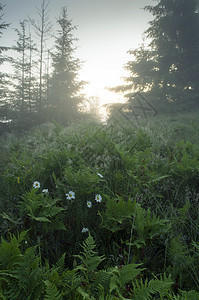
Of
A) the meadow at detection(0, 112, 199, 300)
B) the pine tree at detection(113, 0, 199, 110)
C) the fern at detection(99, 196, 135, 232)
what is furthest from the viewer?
the pine tree at detection(113, 0, 199, 110)

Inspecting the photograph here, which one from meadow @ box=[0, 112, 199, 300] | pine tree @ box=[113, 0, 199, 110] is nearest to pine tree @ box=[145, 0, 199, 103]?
pine tree @ box=[113, 0, 199, 110]

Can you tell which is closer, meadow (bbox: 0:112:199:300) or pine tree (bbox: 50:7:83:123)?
meadow (bbox: 0:112:199:300)

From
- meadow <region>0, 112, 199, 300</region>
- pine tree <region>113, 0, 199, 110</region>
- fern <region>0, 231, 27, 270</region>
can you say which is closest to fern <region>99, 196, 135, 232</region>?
meadow <region>0, 112, 199, 300</region>

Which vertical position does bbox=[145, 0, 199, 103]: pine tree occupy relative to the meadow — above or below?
above

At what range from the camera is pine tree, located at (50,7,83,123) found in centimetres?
1641

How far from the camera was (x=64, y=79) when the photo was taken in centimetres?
1677

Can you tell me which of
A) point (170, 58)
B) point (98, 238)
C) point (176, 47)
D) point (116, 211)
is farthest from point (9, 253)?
point (176, 47)

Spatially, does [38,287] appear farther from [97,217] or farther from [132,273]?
[97,217]

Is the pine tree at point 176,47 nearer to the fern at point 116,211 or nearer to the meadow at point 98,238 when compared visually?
the meadow at point 98,238

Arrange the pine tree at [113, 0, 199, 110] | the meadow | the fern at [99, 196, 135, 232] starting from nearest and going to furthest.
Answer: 1. the meadow
2. the fern at [99, 196, 135, 232]
3. the pine tree at [113, 0, 199, 110]

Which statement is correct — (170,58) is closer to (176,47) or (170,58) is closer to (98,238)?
(176,47)

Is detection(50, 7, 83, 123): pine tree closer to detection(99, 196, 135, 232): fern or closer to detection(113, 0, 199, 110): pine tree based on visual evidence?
detection(113, 0, 199, 110): pine tree

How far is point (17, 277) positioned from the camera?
110 centimetres

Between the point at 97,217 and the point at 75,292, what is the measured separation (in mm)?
919
